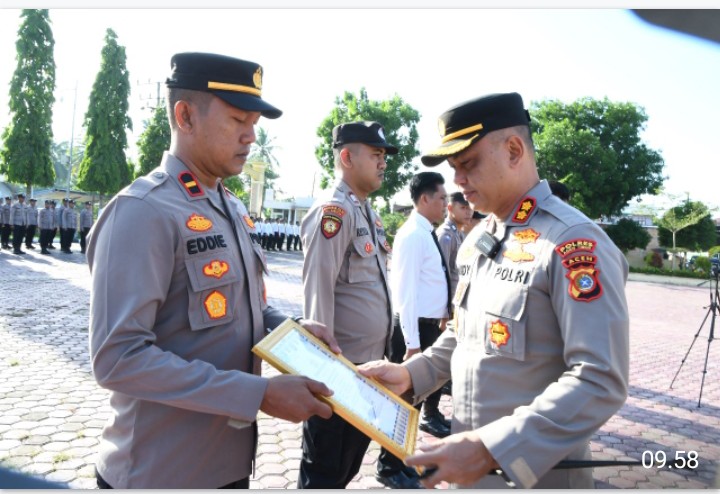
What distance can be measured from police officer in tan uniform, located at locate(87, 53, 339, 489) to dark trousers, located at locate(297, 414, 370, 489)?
0.96m

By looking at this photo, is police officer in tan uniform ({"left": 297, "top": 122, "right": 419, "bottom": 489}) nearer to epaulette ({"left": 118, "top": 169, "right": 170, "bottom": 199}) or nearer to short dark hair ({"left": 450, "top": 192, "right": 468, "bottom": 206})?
epaulette ({"left": 118, "top": 169, "right": 170, "bottom": 199})

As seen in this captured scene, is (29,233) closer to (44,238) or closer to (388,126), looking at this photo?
(44,238)

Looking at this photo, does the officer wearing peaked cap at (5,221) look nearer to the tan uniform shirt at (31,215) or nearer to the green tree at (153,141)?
the tan uniform shirt at (31,215)

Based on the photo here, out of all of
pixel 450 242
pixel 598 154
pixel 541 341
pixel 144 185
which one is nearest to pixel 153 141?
pixel 598 154

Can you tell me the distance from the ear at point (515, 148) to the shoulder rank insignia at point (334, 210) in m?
1.49

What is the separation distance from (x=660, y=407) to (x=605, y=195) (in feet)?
99.3

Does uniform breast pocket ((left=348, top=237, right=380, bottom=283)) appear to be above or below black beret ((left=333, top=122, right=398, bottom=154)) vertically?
below

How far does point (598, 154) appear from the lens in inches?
1267

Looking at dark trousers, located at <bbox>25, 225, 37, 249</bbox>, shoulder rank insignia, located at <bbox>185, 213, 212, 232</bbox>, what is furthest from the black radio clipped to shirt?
dark trousers, located at <bbox>25, 225, 37, 249</bbox>

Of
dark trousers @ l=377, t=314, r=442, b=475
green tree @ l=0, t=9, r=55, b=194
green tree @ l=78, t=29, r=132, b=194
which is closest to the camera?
dark trousers @ l=377, t=314, r=442, b=475

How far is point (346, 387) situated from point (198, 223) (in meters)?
0.77

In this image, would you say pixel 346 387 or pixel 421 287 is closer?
pixel 346 387

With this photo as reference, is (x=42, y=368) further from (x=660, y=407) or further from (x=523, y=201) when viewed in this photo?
(x=660, y=407)

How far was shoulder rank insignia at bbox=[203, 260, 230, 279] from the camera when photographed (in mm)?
1803
